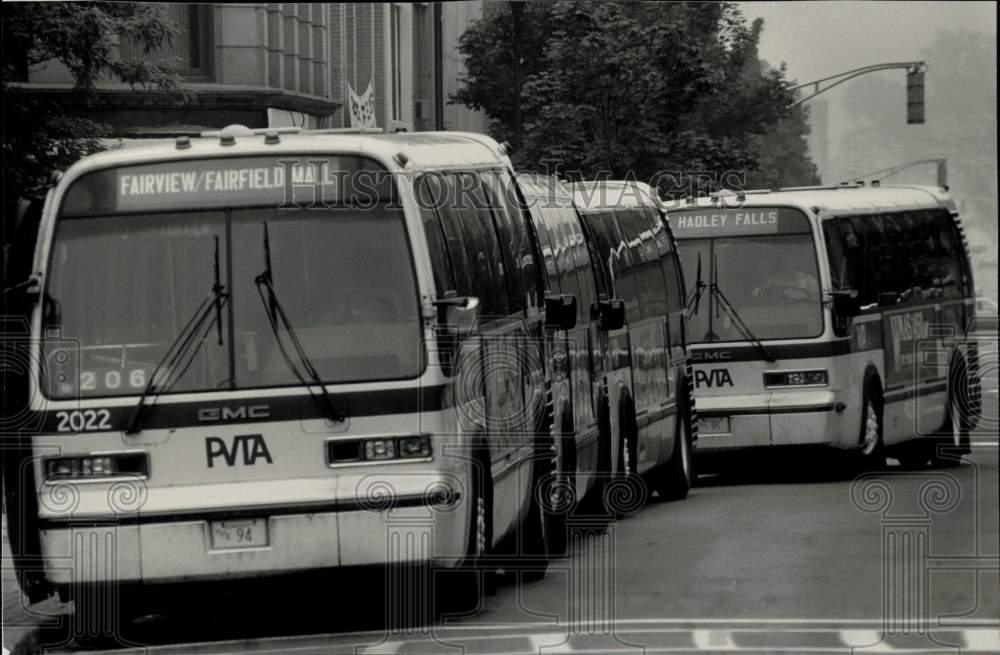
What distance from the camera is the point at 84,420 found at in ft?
24.2

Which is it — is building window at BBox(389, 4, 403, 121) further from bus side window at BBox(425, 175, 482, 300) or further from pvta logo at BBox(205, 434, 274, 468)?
pvta logo at BBox(205, 434, 274, 468)

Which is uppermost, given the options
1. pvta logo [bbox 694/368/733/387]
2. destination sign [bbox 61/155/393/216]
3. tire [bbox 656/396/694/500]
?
destination sign [bbox 61/155/393/216]

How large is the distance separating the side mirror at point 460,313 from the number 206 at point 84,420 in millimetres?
1156

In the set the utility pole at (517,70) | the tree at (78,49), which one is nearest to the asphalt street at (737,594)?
the utility pole at (517,70)

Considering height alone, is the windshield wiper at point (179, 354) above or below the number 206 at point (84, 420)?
above

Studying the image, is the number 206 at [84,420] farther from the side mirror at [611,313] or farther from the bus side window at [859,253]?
the bus side window at [859,253]

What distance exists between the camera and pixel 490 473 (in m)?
7.65

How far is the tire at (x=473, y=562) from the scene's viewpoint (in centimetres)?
753

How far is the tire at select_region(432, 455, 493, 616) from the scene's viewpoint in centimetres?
753

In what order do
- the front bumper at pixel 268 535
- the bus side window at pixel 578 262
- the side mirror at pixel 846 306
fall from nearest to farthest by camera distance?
the front bumper at pixel 268 535 < the side mirror at pixel 846 306 < the bus side window at pixel 578 262

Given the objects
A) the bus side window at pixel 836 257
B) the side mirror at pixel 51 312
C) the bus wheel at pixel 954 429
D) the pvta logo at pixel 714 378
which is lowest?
the bus wheel at pixel 954 429

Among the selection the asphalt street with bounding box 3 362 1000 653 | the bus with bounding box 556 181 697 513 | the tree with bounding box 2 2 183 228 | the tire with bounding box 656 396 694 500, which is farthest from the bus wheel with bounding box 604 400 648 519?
the tree with bounding box 2 2 183 228

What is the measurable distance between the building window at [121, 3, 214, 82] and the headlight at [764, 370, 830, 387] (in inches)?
94.1

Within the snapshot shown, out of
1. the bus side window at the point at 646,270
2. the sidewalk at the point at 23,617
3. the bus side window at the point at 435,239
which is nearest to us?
the bus side window at the point at 435,239
